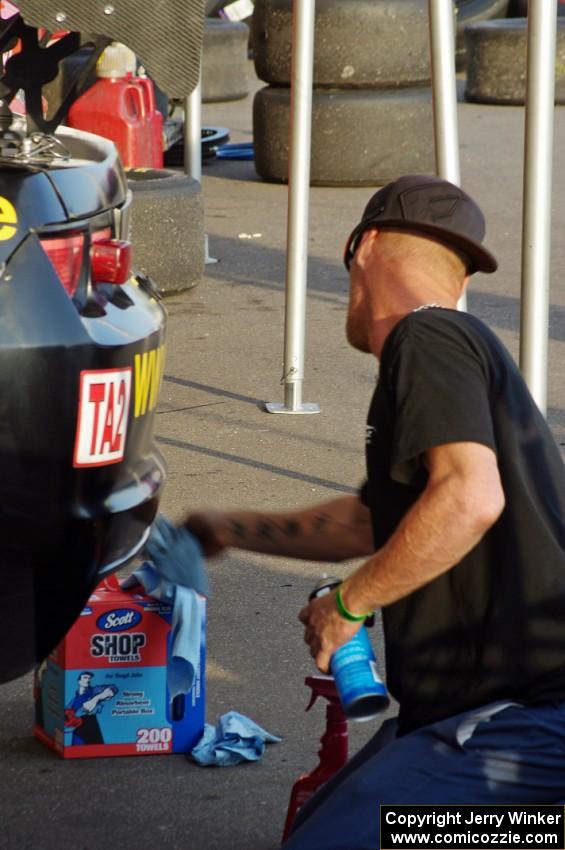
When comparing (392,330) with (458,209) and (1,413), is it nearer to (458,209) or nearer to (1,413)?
(458,209)

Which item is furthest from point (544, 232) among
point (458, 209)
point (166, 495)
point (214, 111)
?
point (214, 111)

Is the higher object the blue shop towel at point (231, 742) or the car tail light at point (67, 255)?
the car tail light at point (67, 255)

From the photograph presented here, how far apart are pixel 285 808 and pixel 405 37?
883 centimetres

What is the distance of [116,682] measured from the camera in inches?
135

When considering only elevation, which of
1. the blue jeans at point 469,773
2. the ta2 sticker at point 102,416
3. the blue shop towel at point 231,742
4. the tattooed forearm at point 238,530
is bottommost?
the blue shop towel at point 231,742

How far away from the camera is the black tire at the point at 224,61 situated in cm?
1603

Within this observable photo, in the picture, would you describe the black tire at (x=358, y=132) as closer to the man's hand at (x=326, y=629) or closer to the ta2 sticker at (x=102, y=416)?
the ta2 sticker at (x=102, y=416)

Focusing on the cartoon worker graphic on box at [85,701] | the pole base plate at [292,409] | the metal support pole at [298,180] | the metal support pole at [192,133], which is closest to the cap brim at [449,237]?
the cartoon worker graphic on box at [85,701]

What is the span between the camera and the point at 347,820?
8.50 feet

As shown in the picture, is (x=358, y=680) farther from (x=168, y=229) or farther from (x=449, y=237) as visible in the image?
(x=168, y=229)

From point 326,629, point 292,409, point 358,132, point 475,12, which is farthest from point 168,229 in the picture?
point 475,12

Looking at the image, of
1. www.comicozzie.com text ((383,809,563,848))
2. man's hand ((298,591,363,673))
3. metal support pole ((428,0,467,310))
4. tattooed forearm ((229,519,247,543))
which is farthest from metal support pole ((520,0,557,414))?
www.comicozzie.com text ((383,809,563,848))

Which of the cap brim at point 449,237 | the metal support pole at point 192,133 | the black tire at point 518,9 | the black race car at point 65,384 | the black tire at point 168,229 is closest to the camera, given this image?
the cap brim at point 449,237

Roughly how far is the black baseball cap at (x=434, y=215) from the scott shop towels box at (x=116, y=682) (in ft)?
3.46
